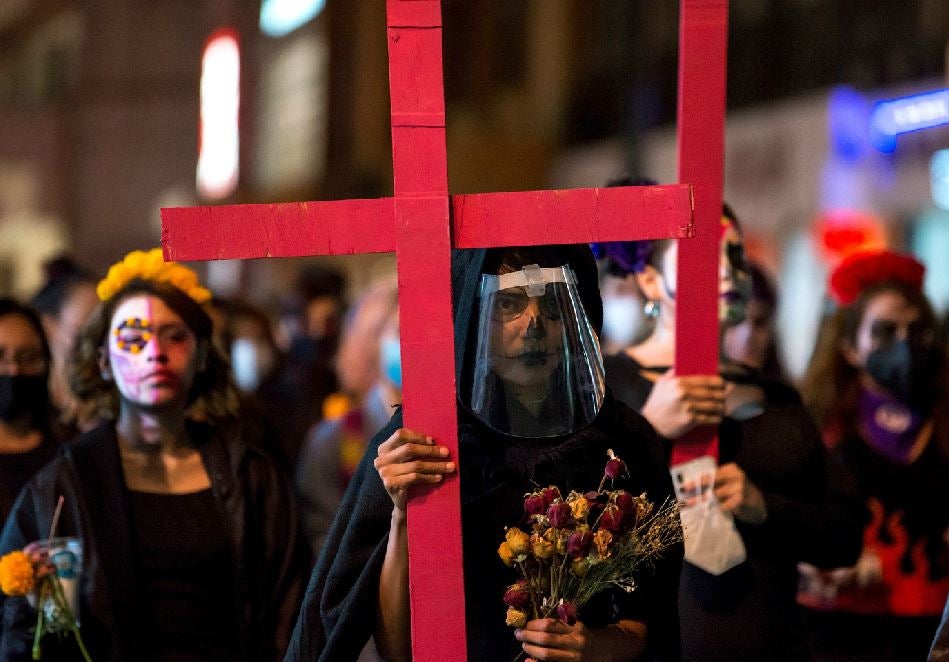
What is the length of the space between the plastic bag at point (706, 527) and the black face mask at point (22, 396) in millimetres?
2196

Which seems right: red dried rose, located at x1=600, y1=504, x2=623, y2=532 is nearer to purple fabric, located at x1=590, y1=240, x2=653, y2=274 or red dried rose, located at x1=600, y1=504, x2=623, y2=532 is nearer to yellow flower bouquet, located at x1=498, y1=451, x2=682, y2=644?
yellow flower bouquet, located at x1=498, y1=451, x2=682, y2=644

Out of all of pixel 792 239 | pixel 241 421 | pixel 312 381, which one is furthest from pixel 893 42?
pixel 241 421

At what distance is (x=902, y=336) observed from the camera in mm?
5488

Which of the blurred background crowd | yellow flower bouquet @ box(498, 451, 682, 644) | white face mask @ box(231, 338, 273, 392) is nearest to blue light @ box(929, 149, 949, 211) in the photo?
the blurred background crowd

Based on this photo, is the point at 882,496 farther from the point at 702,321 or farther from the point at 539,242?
the point at 539,242

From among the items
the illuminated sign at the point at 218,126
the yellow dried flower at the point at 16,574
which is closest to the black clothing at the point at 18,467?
the yellow dried flower at the point at 16,574

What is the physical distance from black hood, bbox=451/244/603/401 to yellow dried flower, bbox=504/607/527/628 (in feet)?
1.50

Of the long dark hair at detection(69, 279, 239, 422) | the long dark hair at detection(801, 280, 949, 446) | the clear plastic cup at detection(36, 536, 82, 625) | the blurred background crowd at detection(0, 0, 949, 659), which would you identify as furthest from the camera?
the blurred background crowd at detection(0, 0, 949, 659)

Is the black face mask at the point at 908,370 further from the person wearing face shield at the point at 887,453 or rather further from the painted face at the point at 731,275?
the painted face at the point at 731,275

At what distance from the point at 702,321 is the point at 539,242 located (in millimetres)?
913

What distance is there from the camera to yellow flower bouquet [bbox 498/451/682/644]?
9.13 feet

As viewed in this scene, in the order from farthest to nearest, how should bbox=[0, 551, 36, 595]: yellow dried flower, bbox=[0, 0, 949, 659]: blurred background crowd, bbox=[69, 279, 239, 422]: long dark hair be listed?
bbox=[0, 0, 949, 659]: blurred background crowd, bbox=[69, 279, 239, 422]: long dark hair, bbox=[0, 551, 36, 595]: yellow dried flower

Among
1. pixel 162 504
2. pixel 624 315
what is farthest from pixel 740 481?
pixel 624 315

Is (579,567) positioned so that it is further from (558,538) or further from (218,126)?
(218,126)
